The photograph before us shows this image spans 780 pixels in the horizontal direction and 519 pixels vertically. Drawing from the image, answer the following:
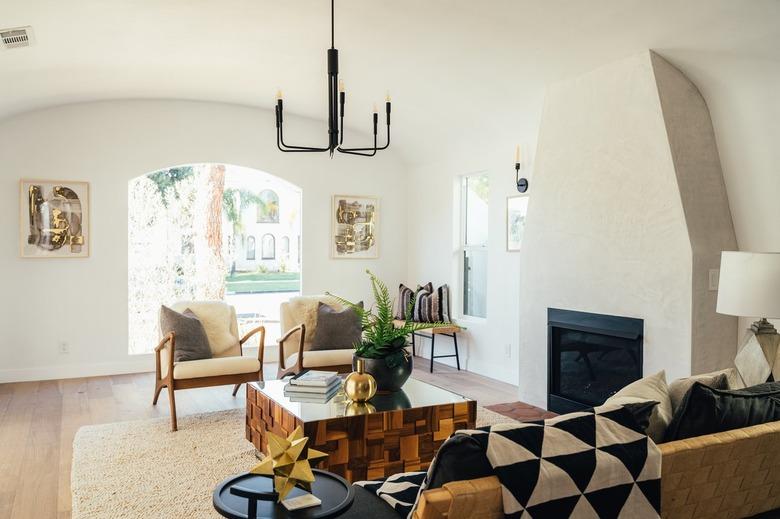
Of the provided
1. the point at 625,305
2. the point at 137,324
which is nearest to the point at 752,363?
the point at 625,305

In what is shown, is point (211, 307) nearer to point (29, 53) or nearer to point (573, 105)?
point (29, 53)

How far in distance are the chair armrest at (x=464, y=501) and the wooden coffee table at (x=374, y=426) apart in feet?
5.05

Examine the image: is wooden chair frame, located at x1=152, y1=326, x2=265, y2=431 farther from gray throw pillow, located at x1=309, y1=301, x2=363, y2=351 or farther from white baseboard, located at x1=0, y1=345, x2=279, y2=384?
white baseboard, located at x1=0, y1=345, x2=279, y2=384

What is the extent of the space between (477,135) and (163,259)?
13.4ft

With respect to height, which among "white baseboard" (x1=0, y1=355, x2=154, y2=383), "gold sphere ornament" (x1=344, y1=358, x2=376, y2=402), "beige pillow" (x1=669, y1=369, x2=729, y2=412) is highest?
"beige pillow" (x1=669, y1=369, x2=729, y2=412)

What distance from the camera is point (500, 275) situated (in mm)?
5859

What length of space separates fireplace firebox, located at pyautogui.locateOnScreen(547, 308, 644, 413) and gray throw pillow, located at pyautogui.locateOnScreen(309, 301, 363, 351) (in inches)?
59.5

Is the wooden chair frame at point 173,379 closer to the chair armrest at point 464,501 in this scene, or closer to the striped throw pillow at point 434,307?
the striped throw pillow at point 434,307

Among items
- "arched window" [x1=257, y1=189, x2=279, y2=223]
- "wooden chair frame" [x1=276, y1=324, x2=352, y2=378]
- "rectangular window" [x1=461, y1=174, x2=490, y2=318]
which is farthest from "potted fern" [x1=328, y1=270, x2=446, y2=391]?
"arched window" [x1=257, y1=189, x2=279, y2=223]

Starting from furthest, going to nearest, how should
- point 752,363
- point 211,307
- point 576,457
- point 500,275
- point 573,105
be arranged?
1. point 500,275
2. point 211,307
3. point 573,105
4. point 752,363
5. point 576,457

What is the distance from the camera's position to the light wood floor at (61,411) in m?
3.20

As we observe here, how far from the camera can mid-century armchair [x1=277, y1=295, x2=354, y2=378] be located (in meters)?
4.73

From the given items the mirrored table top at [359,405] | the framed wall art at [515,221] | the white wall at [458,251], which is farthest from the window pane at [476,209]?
the mirrored table top at [359,405]

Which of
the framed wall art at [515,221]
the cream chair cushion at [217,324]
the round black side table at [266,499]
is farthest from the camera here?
the framed wall art at [515,221]
